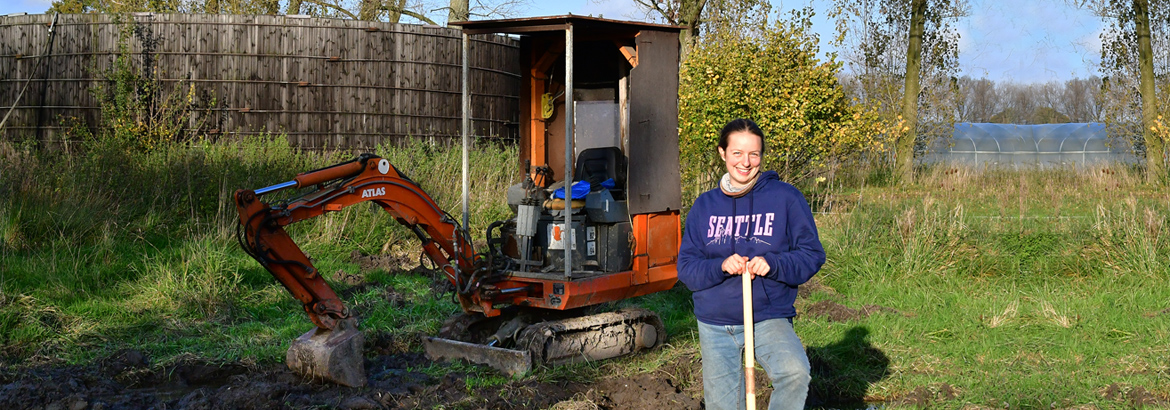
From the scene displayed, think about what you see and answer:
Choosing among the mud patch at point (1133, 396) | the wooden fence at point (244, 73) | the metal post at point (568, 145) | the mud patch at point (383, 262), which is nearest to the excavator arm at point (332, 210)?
the metal post at point (568, 145)

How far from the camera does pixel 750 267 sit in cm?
383

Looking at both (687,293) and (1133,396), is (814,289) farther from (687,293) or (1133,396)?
(1133,396)

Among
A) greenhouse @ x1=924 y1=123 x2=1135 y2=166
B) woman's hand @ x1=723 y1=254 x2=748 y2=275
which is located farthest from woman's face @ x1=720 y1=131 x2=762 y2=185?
greenhouse @ x1=924 y1=123 x2=1135 y2=166

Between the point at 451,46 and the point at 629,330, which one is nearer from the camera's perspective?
the point at 629,330

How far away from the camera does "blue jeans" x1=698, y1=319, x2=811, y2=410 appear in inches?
154

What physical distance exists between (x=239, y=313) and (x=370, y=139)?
8258 millimetres

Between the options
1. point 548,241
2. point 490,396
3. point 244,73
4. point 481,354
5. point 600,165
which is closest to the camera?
point 490,396

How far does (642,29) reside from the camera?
7.16 m

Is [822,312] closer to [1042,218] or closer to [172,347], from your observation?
[1042,218]

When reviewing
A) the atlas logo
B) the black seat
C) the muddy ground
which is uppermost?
the black seat

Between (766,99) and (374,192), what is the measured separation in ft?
25.1

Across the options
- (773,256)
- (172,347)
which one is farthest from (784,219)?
(172,347)

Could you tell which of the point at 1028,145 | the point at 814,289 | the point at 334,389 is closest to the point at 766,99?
the point at 814,289

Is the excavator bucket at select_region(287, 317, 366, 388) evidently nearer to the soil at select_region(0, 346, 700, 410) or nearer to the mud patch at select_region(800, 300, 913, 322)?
the soil at select_region(0, 346, 700, 410)
